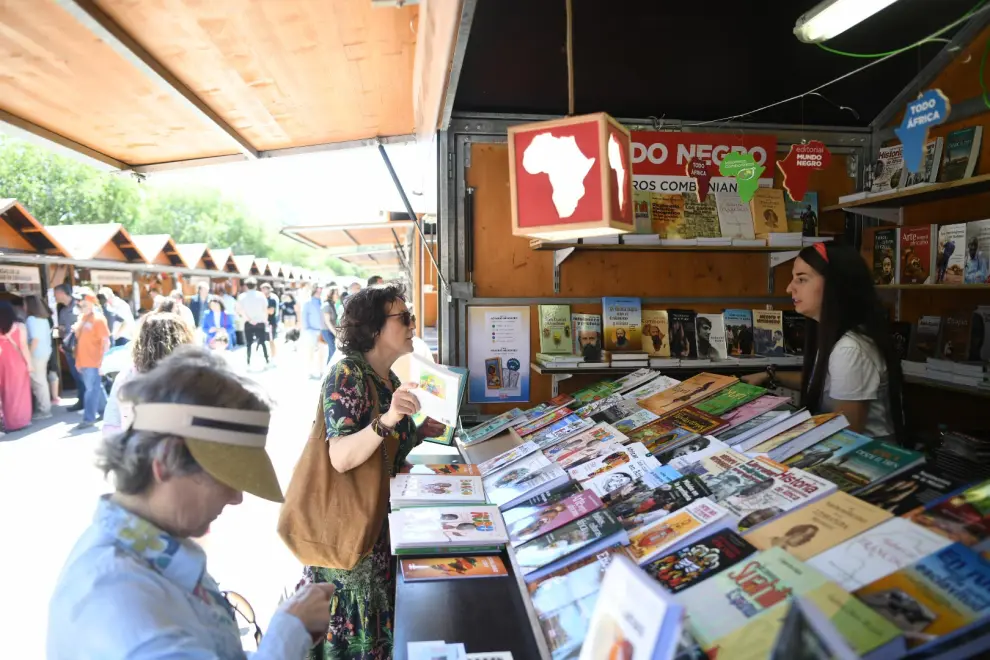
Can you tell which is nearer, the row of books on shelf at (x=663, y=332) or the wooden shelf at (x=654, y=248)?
the wooden shelf at (x=654, y=248)

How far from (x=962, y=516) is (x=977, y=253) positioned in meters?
2.66

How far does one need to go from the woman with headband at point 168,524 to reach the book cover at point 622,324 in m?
2.67

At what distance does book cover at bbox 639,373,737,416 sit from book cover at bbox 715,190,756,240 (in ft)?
4.63

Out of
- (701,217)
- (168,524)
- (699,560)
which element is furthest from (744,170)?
(168,524)

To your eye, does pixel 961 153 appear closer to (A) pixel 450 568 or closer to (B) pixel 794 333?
(B) pixel 794 333

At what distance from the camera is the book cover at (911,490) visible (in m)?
1.22

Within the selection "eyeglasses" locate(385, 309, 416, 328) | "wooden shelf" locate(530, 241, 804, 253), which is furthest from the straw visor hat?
"wooden shelf" locate(530, 241, 804, 253)

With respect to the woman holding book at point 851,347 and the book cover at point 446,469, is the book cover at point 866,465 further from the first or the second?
the book cover at point 446,469

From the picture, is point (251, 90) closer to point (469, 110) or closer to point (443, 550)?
point (469, 110)

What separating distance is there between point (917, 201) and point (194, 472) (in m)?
4.12

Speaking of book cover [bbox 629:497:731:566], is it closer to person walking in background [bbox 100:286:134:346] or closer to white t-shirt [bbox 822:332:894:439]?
white t-shirt [bbox 822:332:894:439]

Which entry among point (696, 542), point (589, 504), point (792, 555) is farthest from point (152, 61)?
point (792, 555)

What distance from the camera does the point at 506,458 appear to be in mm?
2418

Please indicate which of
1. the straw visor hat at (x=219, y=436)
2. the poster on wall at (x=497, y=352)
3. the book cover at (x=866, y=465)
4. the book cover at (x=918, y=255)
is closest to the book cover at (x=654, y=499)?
the book cover at (x=866, y=465)
